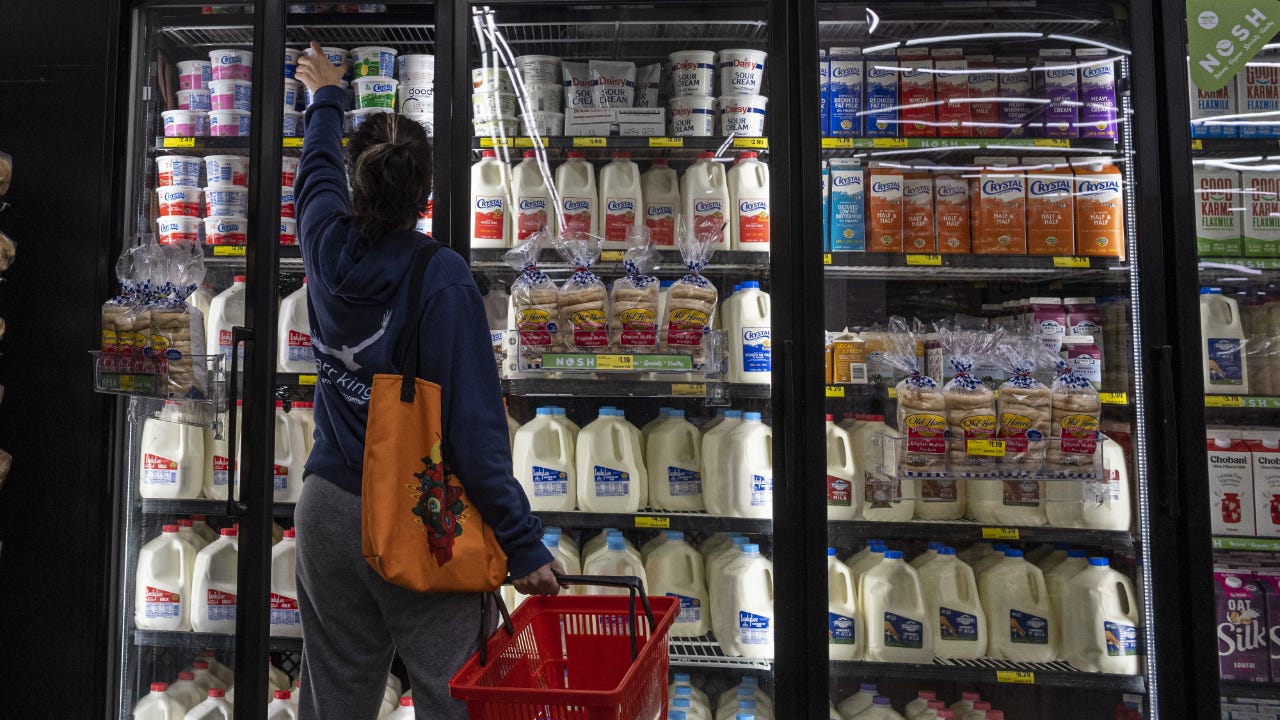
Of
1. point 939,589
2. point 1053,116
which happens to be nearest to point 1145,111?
point 1053,116

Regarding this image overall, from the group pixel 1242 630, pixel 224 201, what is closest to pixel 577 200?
pixel 224 201

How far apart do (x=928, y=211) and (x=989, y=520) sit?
96 cm

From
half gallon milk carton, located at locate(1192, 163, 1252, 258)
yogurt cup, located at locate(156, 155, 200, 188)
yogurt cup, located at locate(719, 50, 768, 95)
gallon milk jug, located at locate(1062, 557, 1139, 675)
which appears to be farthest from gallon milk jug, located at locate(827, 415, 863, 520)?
yogurt cup, located at locate(156, 155, 200, 188)

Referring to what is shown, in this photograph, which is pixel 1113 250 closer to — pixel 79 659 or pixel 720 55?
pixel 720 55

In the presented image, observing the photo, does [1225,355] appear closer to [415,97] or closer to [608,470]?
[608,470]

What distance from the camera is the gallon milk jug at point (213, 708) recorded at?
2402 mm

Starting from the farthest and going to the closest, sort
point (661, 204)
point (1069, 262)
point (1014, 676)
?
point (661, 204)
point (1069, 262)
point (1014, 676)

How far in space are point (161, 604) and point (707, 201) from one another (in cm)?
215

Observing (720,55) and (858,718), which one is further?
(720,55)

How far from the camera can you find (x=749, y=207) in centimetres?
254

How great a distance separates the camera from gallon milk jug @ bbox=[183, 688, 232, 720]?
2.40 m

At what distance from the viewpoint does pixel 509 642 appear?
61.4 inches

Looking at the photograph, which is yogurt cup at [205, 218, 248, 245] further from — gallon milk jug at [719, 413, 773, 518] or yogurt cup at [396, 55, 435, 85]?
gallon milk jug at [719, 413, 773, 518]

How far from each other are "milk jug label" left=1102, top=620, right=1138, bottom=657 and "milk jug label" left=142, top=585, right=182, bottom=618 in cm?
280
